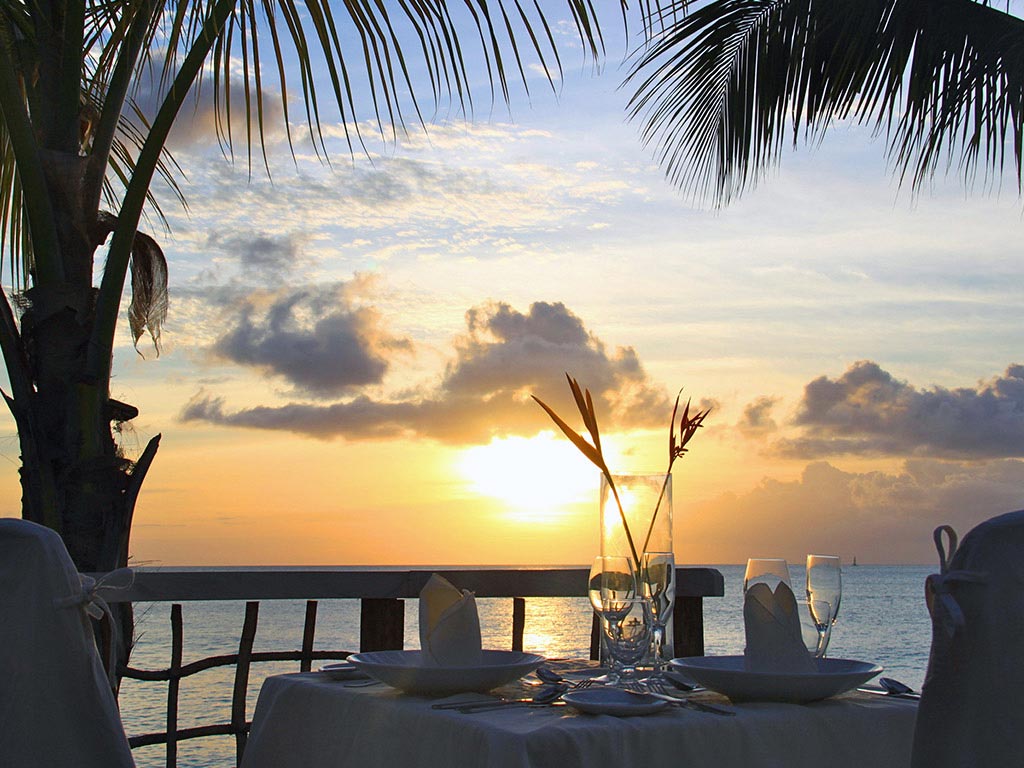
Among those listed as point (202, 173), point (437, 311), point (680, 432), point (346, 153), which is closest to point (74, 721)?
point (680, 432)

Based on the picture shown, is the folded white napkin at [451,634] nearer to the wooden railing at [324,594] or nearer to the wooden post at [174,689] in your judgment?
the wooden railing at [324,594]

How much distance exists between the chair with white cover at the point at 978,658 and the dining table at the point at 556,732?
0.52 ft

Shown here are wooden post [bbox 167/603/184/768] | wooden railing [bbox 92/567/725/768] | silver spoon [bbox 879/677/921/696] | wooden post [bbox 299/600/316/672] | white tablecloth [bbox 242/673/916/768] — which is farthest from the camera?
wooden post [bbox 299/600/316/672]

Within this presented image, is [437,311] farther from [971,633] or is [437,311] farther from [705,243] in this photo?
[971,633]

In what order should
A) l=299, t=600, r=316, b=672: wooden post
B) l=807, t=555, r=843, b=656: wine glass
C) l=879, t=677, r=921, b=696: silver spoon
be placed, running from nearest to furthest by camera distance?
l=879, t=677, r=921, b=696: silver spoon, l=807, t=555, r=843, b=656: wine glass, l=299, t=600, r=316, b=672: wooden post

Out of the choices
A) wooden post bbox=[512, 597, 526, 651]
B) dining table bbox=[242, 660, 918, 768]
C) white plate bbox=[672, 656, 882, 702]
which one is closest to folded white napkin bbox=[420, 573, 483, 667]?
dining table bbox=[242, 660, 918, 768]

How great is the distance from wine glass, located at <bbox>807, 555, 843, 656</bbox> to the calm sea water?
555 inches

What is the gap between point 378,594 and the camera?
212 cm

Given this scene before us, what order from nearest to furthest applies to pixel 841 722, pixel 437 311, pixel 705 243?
1. pixel 841 722
2. pixel 705 243
3. pixel 437 311

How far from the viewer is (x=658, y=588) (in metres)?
1.48

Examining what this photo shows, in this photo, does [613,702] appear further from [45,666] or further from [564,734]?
[45,666]

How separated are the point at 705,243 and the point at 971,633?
825cm

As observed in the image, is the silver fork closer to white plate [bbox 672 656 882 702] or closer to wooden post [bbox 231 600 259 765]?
white plate [bbox 672 656 882 702]

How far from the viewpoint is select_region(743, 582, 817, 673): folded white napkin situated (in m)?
1.42
